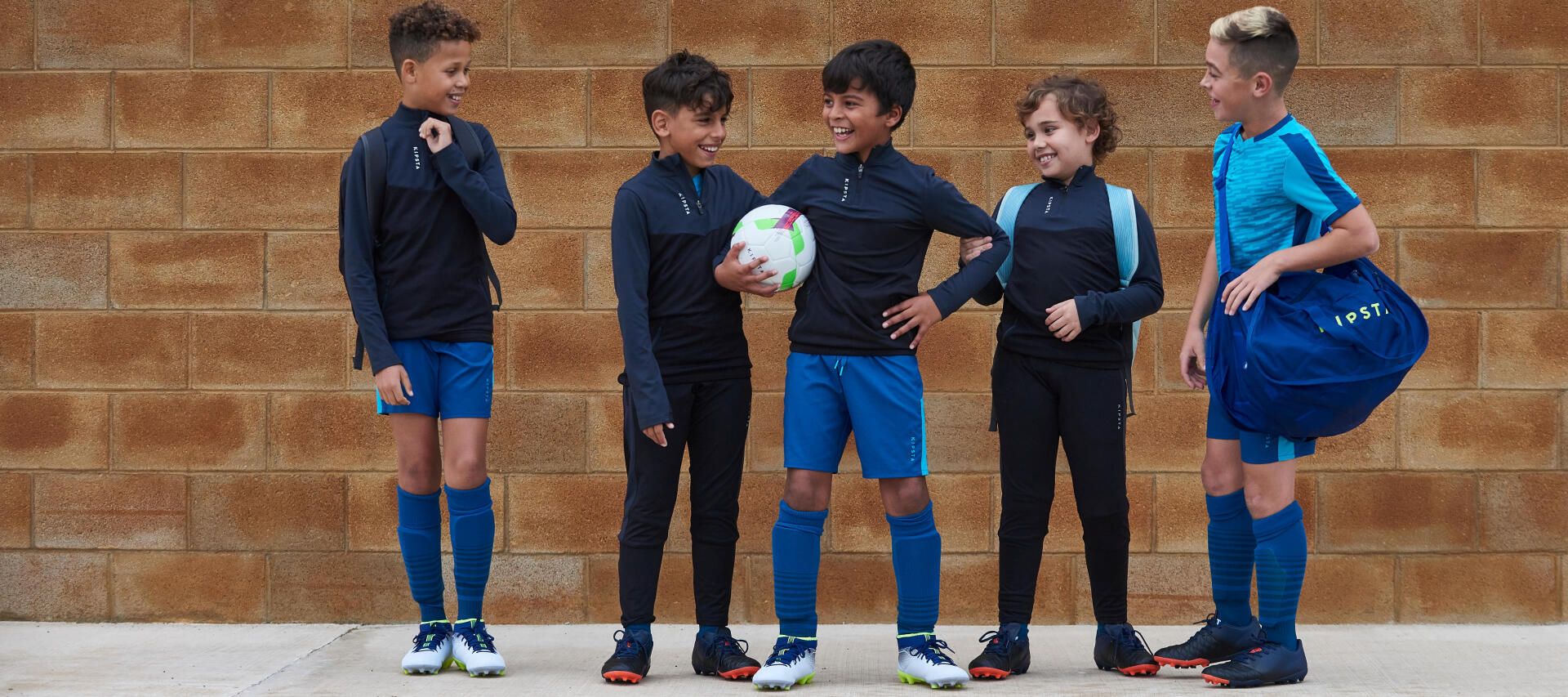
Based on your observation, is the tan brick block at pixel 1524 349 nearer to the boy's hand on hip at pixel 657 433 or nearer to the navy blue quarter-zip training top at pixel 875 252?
the navy blue quarter-zip training top at pixel 875 252

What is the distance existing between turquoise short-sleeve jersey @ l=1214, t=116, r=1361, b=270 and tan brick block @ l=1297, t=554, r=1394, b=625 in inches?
60.0

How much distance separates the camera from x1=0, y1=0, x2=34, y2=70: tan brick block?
4762 millimetres

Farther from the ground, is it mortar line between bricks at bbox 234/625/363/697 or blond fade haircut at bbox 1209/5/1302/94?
blond fade haircut at bbox 1209/5/1302/94

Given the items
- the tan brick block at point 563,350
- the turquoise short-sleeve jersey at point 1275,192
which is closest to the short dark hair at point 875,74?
the turquoise short-sleeve jersey at point 1275,192

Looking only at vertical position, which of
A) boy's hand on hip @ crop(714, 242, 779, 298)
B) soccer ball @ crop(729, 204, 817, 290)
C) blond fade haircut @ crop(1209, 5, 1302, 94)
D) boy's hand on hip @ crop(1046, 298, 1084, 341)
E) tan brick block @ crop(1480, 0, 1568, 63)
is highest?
tan brick block @ crop(1480, 0, 1568, 63)

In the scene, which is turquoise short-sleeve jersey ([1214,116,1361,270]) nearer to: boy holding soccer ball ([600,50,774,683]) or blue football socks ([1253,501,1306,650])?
blue football socks ([1253,501,1306,650])

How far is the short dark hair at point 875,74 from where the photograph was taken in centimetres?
359

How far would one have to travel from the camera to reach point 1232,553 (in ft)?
12.4

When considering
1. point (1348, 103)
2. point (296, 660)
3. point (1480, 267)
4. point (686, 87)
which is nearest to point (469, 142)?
point (686, 87)

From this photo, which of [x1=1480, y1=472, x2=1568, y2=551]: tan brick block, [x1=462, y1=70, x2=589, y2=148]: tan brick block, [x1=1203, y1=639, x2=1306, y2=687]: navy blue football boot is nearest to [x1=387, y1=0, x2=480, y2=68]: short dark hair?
[x1=462, y1=70, x2=589, y2=148]: tan brick block

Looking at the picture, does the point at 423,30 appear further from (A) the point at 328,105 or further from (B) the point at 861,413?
(B) the point at 861,413

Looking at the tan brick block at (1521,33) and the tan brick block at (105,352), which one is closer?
the tan brick block at (1521,33)

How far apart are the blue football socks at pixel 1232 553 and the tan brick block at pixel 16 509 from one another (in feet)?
13.0

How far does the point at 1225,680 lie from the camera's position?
3568mm
